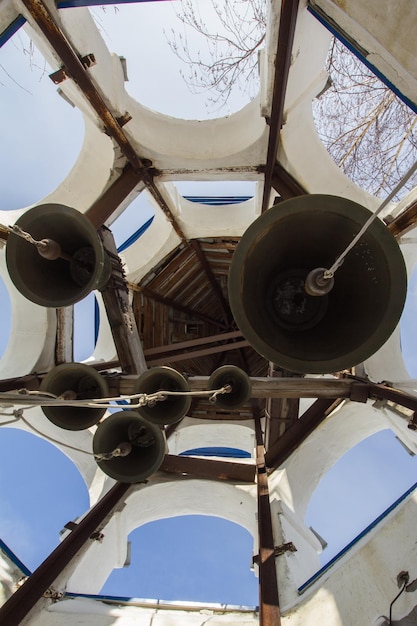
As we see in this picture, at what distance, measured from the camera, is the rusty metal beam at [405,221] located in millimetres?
3316

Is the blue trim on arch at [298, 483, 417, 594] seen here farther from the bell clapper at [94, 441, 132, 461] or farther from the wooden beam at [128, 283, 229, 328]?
the wooden beam at [128, 283, 229, 328]

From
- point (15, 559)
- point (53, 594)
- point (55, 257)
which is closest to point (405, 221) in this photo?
point (55, 257)

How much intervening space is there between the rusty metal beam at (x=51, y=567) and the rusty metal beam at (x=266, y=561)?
1767mm

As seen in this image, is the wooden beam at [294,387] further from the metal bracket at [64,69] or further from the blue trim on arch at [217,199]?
the blue trim on arch at [217,199]

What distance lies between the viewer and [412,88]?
2.29 meters

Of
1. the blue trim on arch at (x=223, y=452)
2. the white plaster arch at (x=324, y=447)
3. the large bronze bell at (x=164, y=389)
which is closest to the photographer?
the large bronze bell at (x=164, y=389)

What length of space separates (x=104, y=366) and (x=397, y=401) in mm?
3675

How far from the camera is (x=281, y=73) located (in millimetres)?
3248

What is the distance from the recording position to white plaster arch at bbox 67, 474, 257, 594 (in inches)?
178

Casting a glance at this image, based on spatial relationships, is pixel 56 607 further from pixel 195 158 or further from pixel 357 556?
pixel 195 158

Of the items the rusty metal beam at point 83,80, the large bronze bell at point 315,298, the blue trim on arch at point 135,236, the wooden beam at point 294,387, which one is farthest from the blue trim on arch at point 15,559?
the blue trim on arch at point 135,236

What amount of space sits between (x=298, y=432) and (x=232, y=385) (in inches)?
117

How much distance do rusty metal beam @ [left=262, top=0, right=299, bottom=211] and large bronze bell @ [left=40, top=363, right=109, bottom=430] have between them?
299cm

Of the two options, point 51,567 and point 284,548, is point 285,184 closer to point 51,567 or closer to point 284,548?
point 284,548
